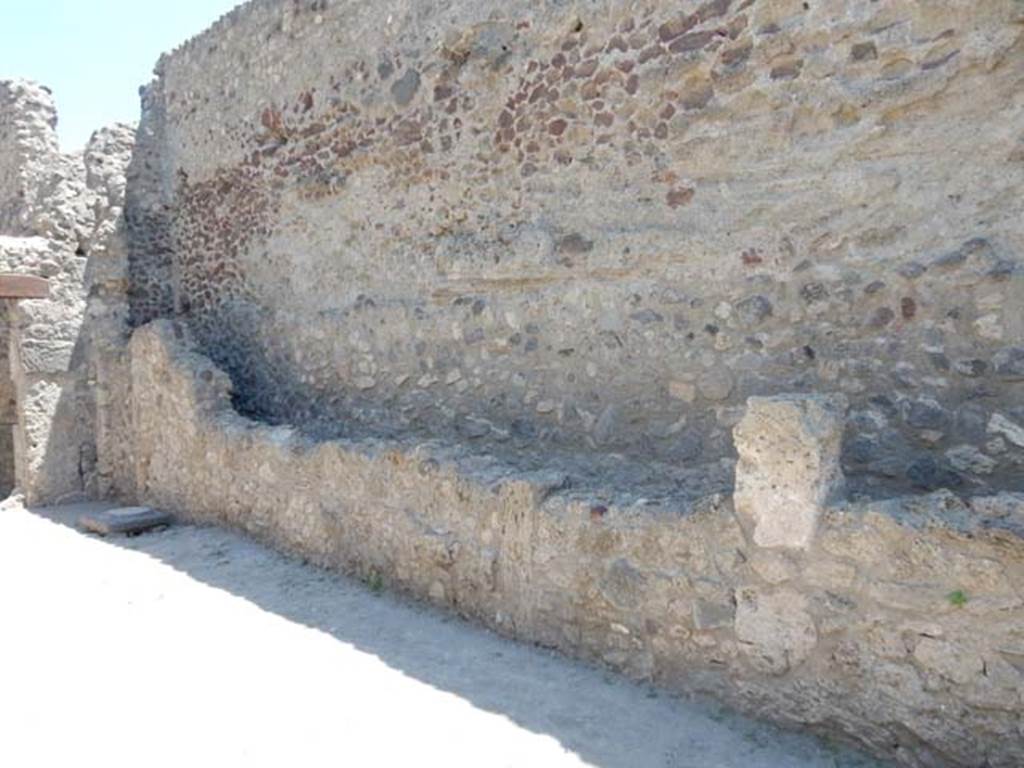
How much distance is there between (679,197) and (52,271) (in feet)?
20.9

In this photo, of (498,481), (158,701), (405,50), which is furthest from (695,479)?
(405,50)

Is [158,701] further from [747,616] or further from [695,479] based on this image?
[695,479]

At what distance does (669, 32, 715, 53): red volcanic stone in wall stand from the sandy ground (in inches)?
133

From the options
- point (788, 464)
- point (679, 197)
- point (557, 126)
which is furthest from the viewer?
point (557, 126)

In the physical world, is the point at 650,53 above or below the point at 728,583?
above

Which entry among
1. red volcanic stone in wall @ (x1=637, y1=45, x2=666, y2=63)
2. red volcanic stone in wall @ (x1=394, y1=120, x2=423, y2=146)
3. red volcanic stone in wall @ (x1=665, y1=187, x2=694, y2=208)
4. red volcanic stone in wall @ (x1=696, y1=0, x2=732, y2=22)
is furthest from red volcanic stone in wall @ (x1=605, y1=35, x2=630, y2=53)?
red volcanic stone in wall @ (x1=394, y1=120, x2=423, y2=146)

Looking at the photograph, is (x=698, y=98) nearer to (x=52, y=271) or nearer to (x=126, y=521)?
(x=126, y=521)

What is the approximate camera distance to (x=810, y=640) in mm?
3125

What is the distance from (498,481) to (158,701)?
5.99 ft

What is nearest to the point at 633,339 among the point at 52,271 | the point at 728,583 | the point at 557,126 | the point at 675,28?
the point at 557,126

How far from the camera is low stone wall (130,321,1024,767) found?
9.04ft

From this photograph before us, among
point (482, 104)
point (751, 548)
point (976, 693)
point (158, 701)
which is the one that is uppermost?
point (482, 104)

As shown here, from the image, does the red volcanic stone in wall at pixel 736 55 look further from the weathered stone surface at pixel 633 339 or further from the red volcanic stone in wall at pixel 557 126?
the red volcanic stone in wall at pixel 557 126

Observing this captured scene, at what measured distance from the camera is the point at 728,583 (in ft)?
11.0
